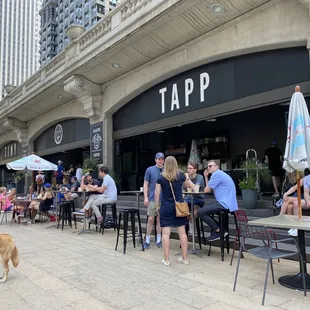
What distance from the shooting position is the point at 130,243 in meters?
6.62

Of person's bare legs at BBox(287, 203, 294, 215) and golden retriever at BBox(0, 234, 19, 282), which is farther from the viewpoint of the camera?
person's bare legs at BBox(287, 203, 294, 215)

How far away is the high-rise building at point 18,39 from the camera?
10550cm

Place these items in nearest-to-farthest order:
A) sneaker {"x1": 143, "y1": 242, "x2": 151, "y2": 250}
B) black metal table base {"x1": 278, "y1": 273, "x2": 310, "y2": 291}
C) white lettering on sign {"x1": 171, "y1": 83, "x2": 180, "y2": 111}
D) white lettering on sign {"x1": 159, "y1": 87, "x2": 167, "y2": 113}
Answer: black metal table base {"x1": 278, "y1": 273, "x2": 310, "y2": 291} → sneaker {"x1": 143, "y1": 242, "x2": 151, "y2": 250} → white lettering on sign {"x1": 171, "y1": 83, "x2": 180, "y2": 111} → white lettering on sign {"x1": 159, "y1": 87, "x2": 167, "y2": 113}

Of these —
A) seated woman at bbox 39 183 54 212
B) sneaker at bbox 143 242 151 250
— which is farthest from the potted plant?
seated woman at bbox 39 183 54 212

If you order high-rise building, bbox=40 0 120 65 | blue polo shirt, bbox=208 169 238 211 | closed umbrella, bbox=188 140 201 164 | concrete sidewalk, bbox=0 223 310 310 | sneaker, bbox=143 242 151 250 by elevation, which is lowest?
concrete sidewalk, bbox=0 223 310 310

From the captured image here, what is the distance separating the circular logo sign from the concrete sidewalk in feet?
38.7

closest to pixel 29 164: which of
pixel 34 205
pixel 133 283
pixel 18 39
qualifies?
pixel 34 205

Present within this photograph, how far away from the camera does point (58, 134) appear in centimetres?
1764

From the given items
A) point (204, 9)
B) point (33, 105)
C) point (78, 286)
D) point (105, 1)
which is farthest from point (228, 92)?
point (105, 1)

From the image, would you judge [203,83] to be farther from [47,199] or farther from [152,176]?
[47,199]

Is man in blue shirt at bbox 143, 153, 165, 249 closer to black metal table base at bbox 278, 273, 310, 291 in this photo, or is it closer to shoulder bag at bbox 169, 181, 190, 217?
shoulder bag at bbox 169, 181, 190, 217

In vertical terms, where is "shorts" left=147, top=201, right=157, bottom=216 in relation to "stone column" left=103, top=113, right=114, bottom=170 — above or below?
below

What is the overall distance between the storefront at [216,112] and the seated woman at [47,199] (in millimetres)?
3490

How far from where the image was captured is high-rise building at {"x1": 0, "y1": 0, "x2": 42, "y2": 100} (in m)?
106
